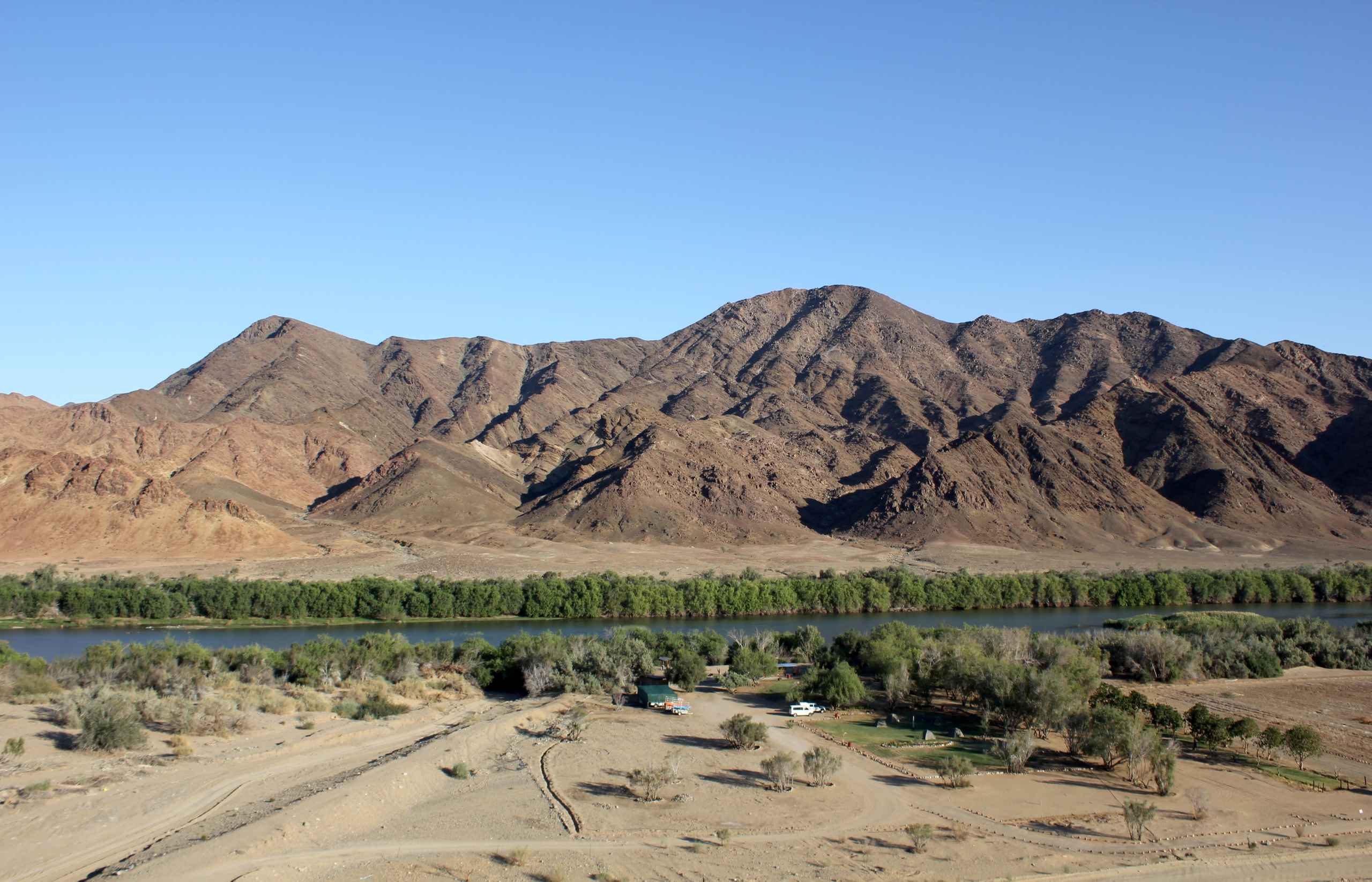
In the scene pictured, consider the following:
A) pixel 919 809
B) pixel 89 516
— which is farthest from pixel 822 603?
pixel 89 516

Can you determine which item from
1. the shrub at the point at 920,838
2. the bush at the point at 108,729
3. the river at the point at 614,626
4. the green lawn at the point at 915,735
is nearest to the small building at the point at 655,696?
the green lawn at the point at 915,735

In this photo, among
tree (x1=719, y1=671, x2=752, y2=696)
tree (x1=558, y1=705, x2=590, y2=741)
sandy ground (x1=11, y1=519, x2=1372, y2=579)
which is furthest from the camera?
sandy ground (x1=11, y1=519, x2=1372, y2=579)

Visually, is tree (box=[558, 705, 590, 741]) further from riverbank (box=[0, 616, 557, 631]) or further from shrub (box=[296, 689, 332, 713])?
riverbank (box=[0, 616, 557, 631])

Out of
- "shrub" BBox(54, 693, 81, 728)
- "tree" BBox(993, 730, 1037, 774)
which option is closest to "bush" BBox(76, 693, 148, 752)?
"shrub" BBox(54, 693, 81, 728)

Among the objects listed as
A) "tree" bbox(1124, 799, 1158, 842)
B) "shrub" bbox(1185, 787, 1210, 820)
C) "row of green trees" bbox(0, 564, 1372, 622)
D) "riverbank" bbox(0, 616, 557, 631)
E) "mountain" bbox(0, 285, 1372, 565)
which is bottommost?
"riverbank" bbox(0, 616, 557, 631)

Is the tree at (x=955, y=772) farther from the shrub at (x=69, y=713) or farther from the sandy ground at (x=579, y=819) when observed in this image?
the shrub at (x=69, y=713)

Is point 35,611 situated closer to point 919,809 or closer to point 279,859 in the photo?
point 279,859
